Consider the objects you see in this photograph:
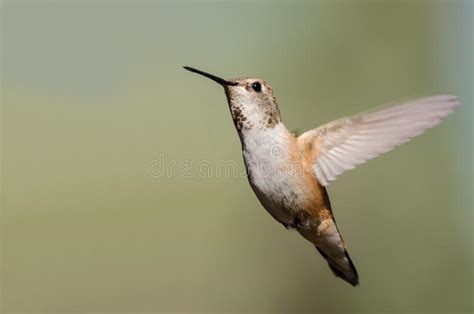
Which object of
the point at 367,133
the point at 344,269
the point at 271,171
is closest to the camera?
the point at 271,171

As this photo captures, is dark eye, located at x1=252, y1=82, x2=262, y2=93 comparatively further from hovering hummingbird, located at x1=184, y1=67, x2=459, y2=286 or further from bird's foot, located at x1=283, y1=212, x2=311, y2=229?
bird's foot, located at x1=283, y1=212, x2=311, y2=229

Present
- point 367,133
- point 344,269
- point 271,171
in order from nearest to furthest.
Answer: point 271,171
point 367,133
point 344,269

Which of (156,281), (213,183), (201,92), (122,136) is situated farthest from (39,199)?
(201,92)

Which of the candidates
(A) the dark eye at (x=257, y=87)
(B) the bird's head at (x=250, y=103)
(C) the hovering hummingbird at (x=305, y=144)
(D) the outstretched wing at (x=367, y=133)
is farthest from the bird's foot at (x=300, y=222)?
(A) the dark eye at (x=257, y=87)

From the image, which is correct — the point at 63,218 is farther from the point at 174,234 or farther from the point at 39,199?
the point at 174,234

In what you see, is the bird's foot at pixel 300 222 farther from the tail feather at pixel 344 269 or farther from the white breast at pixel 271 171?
the tail feather at pixel 344 269

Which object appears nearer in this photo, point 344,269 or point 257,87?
point 257,87

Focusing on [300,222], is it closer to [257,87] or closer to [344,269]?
[257,87]

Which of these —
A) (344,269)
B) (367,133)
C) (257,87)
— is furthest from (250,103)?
(344,269)
